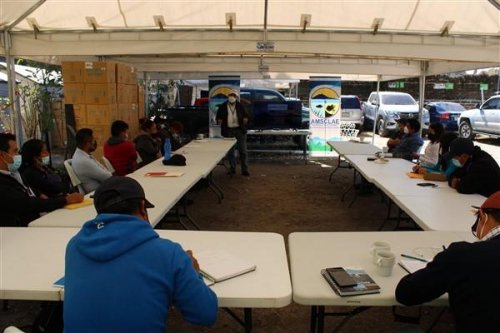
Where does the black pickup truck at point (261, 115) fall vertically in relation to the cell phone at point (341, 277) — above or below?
above

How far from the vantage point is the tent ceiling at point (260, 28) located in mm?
5270

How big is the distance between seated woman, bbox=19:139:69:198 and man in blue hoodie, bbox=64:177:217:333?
237 centimetres

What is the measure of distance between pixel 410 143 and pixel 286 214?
84.1 inches

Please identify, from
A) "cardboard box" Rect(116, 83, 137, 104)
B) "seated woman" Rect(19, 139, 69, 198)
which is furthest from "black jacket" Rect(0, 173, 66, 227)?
"cardboard box" Rect(116, 83, 137, 104)

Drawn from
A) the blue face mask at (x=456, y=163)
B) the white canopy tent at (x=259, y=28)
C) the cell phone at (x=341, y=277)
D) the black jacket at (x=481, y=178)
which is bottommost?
the cell phone at (x=341, y=277)

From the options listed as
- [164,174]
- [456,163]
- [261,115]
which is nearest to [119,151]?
[164,174]

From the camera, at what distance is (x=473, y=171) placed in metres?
3.64

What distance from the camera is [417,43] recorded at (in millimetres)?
5523

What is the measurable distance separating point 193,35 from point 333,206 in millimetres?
2950

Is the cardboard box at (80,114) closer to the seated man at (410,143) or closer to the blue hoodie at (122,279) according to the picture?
the seated man at (410,143)

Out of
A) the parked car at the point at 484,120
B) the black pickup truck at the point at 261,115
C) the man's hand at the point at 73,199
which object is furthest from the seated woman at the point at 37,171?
the parked car at the point at 484,120

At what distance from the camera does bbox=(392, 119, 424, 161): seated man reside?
20.7 feet

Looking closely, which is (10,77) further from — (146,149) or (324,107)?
(324,107)

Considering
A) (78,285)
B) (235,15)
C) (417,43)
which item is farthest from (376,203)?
(78,285)
